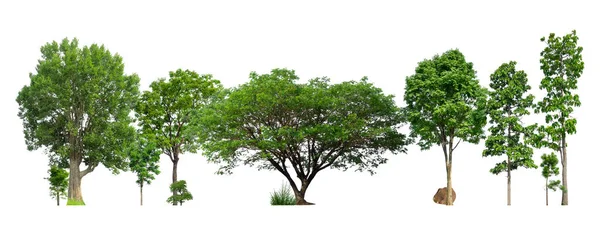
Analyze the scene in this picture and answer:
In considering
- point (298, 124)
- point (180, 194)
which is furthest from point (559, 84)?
point (180, 194)

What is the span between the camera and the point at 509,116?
22750mm

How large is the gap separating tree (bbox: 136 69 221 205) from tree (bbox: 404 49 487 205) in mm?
12546

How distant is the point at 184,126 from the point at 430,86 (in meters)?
14.2

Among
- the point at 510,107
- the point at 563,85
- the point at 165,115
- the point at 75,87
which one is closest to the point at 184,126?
the point at 165,115

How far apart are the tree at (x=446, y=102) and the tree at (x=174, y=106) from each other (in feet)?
41.2

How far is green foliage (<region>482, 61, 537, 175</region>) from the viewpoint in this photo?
22.5 metres

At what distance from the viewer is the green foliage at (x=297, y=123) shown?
25.0m

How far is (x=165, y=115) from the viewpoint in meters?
31.9

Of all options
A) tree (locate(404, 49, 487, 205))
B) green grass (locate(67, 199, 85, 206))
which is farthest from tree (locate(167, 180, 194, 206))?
tree (locate(404, 49, 487, 205))

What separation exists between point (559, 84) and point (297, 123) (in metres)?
11.0

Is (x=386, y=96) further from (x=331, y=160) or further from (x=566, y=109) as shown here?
(x=566, y=109)

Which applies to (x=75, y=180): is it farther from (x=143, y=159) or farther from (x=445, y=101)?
(x=445, y=101)

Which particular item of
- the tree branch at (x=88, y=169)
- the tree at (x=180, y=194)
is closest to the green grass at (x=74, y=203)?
the tree branch at (x=88, y=169)

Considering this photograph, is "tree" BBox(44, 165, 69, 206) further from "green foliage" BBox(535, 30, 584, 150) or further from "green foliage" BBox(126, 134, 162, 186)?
"green foliage" BBox(535, 30, 584, 150)
